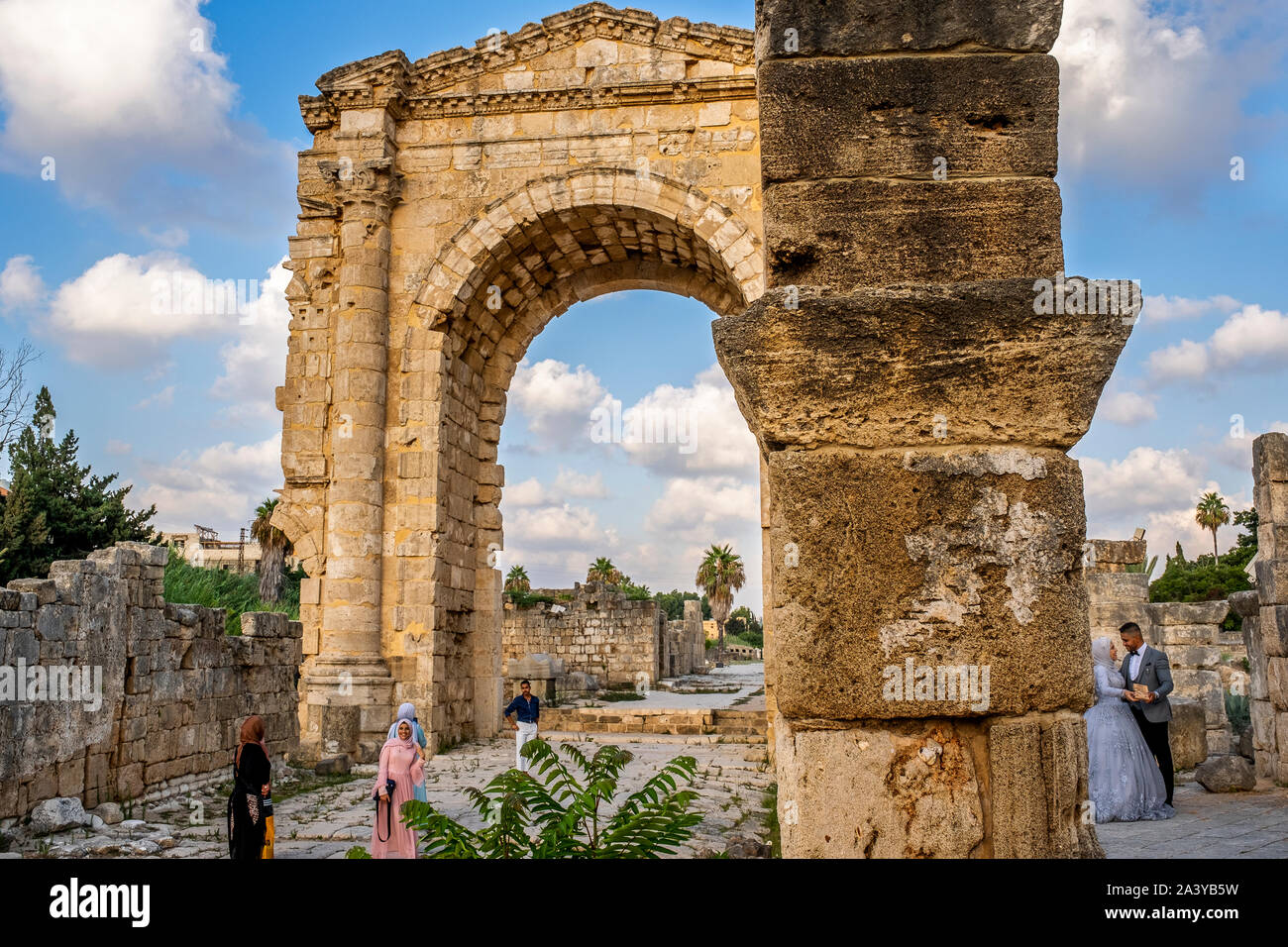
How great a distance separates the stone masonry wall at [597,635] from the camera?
91.6ft

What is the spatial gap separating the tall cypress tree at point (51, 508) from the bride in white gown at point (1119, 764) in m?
22.6

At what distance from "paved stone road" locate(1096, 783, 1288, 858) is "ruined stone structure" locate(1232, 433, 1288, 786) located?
0.48 m

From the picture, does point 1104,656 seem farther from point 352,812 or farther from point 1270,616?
point 352,812

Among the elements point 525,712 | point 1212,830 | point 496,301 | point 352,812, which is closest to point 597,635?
point 496,301

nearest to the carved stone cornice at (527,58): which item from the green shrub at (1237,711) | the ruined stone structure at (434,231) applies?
the ruined stone structure at (434,231)

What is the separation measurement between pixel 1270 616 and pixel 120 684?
31.6ft

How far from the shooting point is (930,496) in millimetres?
2719

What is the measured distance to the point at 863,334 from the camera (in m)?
2.76

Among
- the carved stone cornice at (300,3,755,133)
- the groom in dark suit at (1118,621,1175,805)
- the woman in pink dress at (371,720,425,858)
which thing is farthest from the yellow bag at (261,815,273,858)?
the carved stone cornice at (300,3,755,133)

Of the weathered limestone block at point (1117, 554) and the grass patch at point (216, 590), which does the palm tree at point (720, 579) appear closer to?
the grass patch at point (216, 590)
